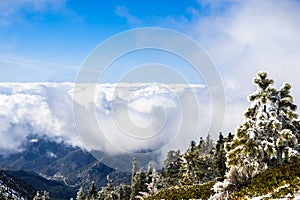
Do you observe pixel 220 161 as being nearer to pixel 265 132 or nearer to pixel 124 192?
pixel 124 192

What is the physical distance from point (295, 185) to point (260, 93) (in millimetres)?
17405

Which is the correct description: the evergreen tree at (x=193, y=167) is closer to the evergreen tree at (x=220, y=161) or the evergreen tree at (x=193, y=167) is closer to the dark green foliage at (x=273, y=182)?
the evergreen tree at (x=220, y=161)

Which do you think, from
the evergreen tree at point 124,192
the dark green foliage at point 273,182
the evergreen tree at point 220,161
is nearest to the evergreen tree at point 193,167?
the evergreen tree at point 220,161

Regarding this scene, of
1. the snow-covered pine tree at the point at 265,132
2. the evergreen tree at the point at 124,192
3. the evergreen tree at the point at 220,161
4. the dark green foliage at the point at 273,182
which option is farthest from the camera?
the evergreen tree at the point at 124,192

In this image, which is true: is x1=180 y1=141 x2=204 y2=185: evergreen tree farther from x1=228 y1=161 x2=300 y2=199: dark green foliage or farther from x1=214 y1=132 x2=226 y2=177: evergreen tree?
x1=228 y1=161 x2=300 y2=199: dark green foliage

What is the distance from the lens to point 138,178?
3777 inches

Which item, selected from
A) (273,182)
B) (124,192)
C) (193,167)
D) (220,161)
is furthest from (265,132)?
(124,192)

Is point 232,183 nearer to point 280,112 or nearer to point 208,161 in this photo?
point 280,112

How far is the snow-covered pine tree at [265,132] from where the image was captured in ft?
97.6

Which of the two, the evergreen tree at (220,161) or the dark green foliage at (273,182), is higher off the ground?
the evergreen tree at (220,161)

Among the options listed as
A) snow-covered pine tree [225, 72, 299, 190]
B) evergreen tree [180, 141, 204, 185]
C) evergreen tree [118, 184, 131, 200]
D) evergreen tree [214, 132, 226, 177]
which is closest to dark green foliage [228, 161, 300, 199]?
snow-covered pine tree [225, 72, 299, 190]

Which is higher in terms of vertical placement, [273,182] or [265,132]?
[265,132]

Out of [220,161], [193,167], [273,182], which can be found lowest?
[273,182]

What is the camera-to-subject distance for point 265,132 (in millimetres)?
31766
